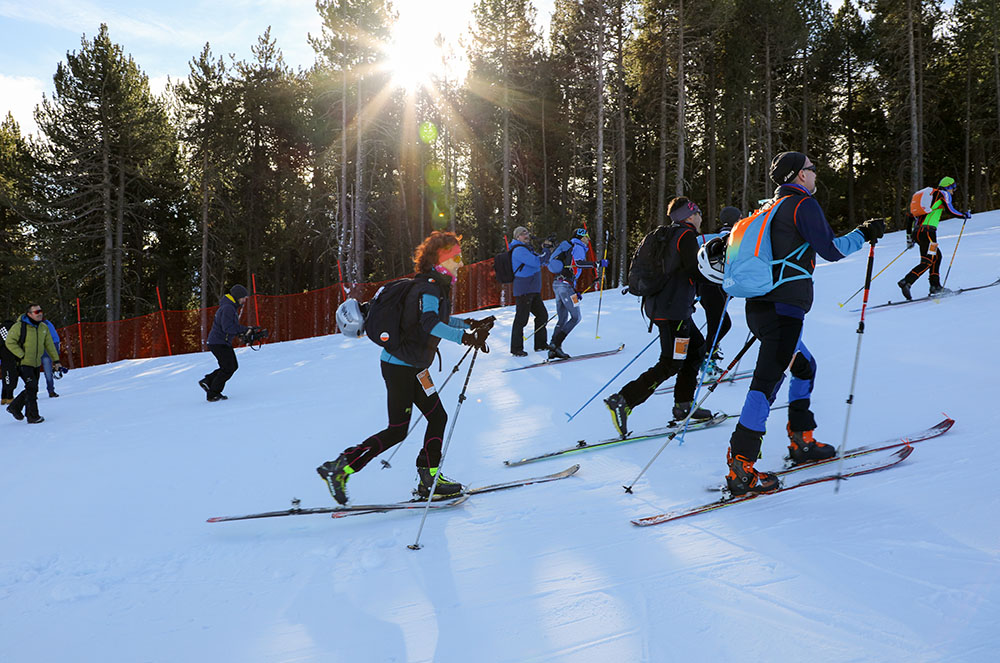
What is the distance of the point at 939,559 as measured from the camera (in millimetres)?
2686

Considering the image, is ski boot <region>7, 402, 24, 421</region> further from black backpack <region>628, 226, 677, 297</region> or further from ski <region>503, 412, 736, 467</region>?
black backpack <region>628, 226, 677, 297</region>

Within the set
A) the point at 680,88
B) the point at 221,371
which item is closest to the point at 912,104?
the point at 680,88

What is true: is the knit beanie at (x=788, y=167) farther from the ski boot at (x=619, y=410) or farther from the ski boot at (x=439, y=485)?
the ski boot at (x=439, y=485)

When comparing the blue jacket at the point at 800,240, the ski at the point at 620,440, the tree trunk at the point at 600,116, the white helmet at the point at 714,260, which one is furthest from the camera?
the tree trunk at the point at 600,116

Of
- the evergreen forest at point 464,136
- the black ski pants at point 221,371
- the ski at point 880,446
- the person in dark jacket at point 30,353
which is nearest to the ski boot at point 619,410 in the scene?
the ski at point 880,446

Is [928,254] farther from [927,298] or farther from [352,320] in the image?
[352,320]

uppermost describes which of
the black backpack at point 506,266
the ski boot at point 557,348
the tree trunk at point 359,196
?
the tree trunk at point 359,196

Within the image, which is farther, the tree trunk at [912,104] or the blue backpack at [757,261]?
the tree trunk at [912,104]

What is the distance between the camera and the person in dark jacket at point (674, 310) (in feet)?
16.6

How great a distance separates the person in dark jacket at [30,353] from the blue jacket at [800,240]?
9.32 m

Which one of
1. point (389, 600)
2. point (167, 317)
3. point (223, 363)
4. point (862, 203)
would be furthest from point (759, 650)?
point (862, 203)

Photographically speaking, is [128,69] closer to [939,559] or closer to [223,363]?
[223,363]

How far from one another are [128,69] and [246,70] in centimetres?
443

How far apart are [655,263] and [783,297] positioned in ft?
5.18
